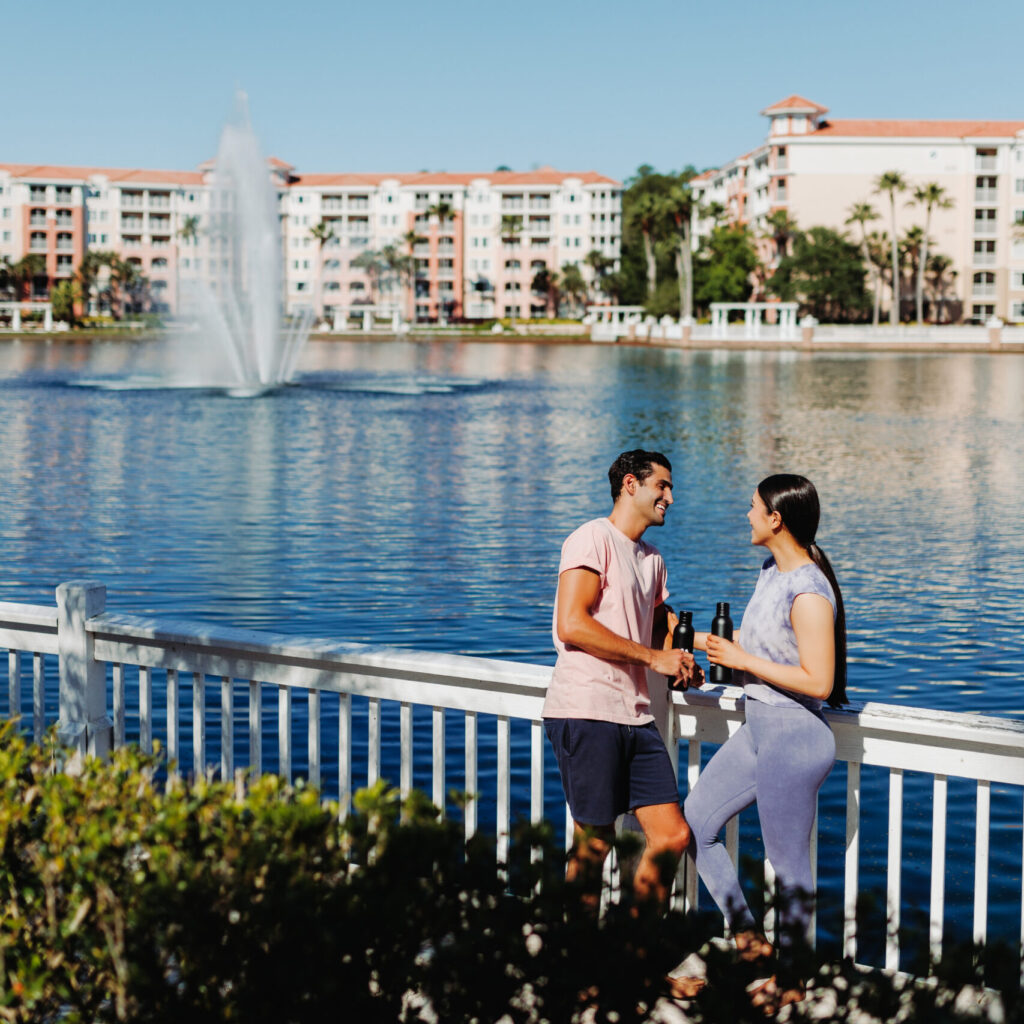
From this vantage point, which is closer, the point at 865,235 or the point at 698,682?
the point at 698,682

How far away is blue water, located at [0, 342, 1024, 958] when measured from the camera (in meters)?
14.1

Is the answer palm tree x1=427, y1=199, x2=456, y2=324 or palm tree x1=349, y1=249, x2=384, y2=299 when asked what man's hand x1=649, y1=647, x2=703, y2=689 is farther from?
palm tree x1=349, y1=249, x2=384, y2=299

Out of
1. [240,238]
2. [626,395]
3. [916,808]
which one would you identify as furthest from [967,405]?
[916,808]

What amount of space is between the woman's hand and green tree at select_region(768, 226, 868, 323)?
116 metres

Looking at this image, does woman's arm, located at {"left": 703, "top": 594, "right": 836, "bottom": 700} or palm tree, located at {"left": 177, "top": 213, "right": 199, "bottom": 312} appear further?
palm tree, located at {"left": 177, "top": 213, "right": 199, "bottom": 312}

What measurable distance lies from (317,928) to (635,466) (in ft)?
8.50

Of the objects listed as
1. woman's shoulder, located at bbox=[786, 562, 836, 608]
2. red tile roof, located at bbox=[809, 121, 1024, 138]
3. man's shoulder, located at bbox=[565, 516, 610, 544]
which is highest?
red tile roof, located at bbox=[809, 121, 1024, 138]

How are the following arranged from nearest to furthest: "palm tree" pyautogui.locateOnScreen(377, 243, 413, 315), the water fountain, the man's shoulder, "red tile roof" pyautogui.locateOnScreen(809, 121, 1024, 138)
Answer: the man's shoulder < the water fountain < "red tile roof" pyautogui.locateOnScreen(809, 121, 1024, 138) < "palm tree" pyautogui.locateOnScreen(377, 243, 413, 315)

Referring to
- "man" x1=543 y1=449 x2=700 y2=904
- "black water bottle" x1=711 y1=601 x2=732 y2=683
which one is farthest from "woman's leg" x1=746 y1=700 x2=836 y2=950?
"man" x1=543 y1=449 x2=700 y2=904

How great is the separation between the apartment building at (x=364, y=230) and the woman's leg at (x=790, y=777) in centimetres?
16272

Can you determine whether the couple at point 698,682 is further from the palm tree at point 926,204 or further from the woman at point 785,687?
the palm tree at point 926,204

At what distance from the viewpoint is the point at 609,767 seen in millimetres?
4914

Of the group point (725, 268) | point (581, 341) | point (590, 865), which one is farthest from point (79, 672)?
point (581, 341)

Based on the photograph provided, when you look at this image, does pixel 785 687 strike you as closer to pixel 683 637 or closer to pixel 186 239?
pixel 683 637
